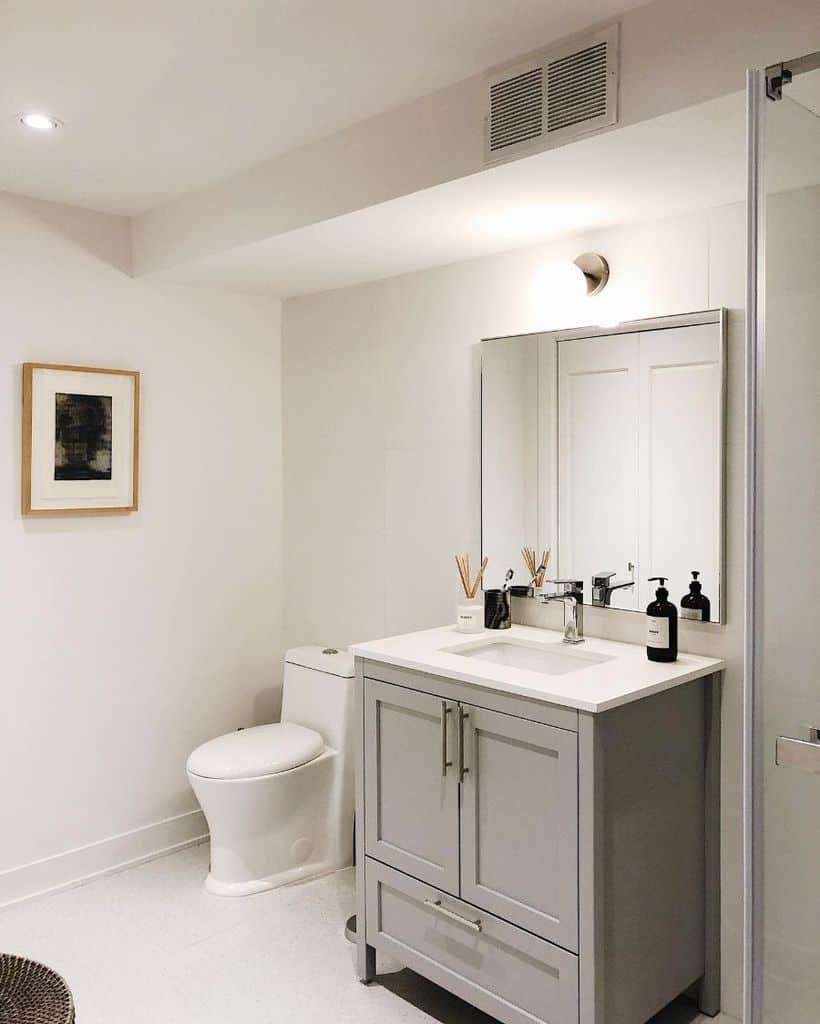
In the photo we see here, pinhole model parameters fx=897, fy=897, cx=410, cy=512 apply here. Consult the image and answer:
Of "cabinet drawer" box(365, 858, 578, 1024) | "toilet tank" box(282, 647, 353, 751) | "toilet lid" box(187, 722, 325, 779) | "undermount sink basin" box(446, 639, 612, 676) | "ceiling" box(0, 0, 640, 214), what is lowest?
"cabinet drawer" box(365, 858, 578, 1024)

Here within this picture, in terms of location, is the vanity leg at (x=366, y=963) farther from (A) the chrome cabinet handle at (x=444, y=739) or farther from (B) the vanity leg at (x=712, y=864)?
(B) the vanity leg at (x=712, y=864)

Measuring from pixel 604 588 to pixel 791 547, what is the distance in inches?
52.0

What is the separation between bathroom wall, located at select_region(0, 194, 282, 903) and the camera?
10.1 feet

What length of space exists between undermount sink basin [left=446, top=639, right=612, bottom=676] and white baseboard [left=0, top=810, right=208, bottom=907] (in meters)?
1.55

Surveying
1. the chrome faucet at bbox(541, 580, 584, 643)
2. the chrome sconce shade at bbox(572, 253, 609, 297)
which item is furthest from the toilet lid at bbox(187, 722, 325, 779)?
the chrome sconce shade at bbox(572, 253, 609, 297)

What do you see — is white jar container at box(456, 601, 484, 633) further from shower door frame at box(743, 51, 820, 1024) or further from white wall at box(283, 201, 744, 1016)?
shower door frame at box(743, 51, 820, 1024)

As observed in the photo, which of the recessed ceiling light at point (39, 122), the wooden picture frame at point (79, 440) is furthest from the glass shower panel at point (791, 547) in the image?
the wooden picture frame at point (79, 440)

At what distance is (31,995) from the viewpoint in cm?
179

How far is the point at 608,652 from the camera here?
99.3 inches

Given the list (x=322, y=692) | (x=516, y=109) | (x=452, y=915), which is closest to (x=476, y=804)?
(x=452, y=915)

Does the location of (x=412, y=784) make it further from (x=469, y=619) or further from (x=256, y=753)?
(x=256, y=753)

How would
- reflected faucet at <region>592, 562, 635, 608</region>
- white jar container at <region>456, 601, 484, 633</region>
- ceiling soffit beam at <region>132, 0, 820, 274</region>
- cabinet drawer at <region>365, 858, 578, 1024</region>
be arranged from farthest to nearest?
white jar container at <region>456, 601, 484, 633</region>
reflected faucet at <region>592, 562, 635, 608</region>
cabinet drawer at <region>365, 858, 578, 1024</region>
ceiling soffit beam at <region>132, 0, 820, 274</region>

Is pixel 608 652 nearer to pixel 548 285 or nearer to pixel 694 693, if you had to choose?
pixel 694 693

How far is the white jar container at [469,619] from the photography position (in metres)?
2.80
